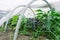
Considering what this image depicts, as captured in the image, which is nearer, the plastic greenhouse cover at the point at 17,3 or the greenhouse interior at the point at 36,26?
the greenhouse interior at the point at 36,26

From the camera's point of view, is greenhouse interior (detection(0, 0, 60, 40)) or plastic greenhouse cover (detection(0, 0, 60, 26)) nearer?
greenhouse interior (detection(0, 0, 60, 40))

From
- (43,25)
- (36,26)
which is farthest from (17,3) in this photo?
(43,25)

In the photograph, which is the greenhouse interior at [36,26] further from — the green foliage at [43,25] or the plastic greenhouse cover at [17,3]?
the plastic greenhouse cover at [17,3]

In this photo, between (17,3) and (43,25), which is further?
(17,3)

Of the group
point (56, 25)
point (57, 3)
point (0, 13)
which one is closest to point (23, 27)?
point (56, 25)

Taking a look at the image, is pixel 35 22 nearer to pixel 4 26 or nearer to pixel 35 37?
pixel 35 37

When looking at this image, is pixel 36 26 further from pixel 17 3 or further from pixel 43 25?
pixel 17 3

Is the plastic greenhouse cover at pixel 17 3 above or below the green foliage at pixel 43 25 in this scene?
above

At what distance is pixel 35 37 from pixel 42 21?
26 centimetres

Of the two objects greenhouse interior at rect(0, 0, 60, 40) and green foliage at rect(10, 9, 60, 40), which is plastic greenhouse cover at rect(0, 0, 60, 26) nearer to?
greenhouse interior at rect(0, 0, 60, 40)

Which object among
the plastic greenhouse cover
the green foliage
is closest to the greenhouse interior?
the green foliage

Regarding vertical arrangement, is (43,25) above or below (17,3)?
below

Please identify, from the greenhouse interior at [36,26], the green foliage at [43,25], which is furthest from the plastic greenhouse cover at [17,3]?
the green foliage at [43,25]

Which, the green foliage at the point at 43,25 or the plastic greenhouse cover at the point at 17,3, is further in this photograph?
the plastic greenhouse cover at the point at 17,3
